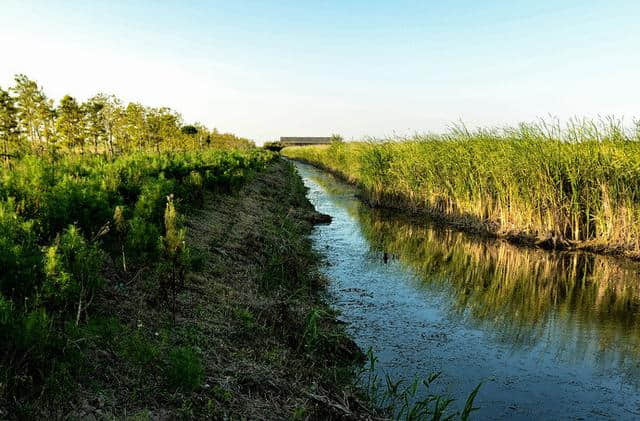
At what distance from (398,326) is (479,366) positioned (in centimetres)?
144

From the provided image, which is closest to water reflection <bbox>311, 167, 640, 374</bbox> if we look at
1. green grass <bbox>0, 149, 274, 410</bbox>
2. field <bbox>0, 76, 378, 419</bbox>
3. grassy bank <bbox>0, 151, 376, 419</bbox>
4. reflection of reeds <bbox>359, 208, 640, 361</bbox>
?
reflection of reeds <bbox>359, 208, 640, 361</bbox>

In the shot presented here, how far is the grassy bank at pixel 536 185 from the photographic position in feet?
35.2

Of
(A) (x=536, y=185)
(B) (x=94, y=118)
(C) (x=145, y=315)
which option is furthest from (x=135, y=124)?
(C) (x=145, y=315)

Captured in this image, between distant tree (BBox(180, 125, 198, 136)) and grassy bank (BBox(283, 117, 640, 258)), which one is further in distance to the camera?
distant tree (BBox(180, 125, 198, 136))

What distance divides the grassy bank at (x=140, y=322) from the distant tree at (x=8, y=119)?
1236 centimetres

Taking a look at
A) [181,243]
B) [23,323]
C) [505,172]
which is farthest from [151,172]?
[505,172]

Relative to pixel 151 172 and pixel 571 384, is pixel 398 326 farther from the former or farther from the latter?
pixel 151 172

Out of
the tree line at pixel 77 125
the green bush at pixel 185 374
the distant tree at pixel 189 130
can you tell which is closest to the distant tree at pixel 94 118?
the tree line at pixel 77 125

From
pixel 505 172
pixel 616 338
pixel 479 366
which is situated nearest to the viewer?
pixel 479 366

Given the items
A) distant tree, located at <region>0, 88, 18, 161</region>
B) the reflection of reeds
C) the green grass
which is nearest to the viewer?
the green grass

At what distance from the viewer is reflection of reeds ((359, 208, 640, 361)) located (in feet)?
22.9

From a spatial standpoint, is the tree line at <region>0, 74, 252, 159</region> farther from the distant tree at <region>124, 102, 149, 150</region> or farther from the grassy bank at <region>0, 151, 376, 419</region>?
the grassy bank at <region>0, 151, 376, 419</region>

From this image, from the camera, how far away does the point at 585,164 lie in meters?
11.3

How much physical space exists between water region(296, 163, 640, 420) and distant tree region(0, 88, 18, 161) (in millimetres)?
13088
